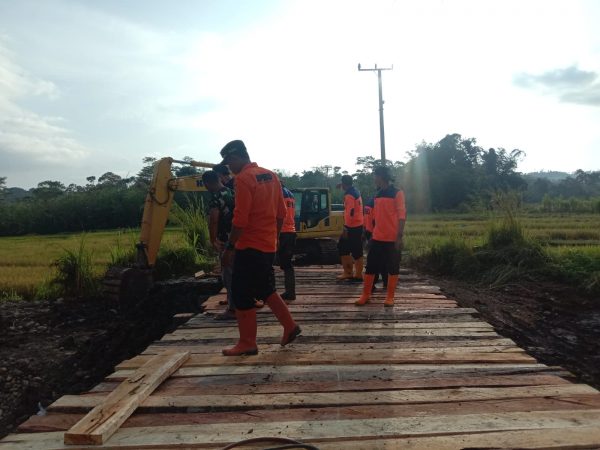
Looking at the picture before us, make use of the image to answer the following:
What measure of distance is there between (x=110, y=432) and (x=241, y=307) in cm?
156

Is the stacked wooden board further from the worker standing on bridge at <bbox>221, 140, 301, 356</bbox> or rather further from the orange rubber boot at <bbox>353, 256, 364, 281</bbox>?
the orange rubber boot at <bbox>353, 256, 364, 281</bbox>

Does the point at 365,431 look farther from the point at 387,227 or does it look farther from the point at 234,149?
the point at 387,227

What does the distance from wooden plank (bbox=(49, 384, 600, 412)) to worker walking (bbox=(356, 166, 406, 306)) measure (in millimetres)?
2786

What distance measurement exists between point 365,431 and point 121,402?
57.5 inches

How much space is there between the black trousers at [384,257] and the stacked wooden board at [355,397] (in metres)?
1.15

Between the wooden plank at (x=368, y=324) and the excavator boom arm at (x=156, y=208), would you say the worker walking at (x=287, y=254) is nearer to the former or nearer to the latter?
the wooden plank at (x=368, y=324)

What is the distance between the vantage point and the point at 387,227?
5.88m

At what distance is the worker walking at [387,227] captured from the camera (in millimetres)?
5848

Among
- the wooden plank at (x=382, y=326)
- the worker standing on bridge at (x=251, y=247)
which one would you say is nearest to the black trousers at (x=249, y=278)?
the worker standing on bridge at (x=251, y=247)

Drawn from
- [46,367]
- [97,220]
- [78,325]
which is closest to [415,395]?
[46,367]

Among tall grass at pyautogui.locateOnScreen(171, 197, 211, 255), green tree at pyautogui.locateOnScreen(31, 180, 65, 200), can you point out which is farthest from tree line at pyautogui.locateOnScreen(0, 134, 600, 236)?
tall grass at pyautogui.locateOnScreen(171, 197, 211, 255)

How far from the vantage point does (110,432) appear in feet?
8.52

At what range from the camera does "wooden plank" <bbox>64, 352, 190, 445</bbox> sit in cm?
249

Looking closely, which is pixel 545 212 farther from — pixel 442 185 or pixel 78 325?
pixel 78 325
